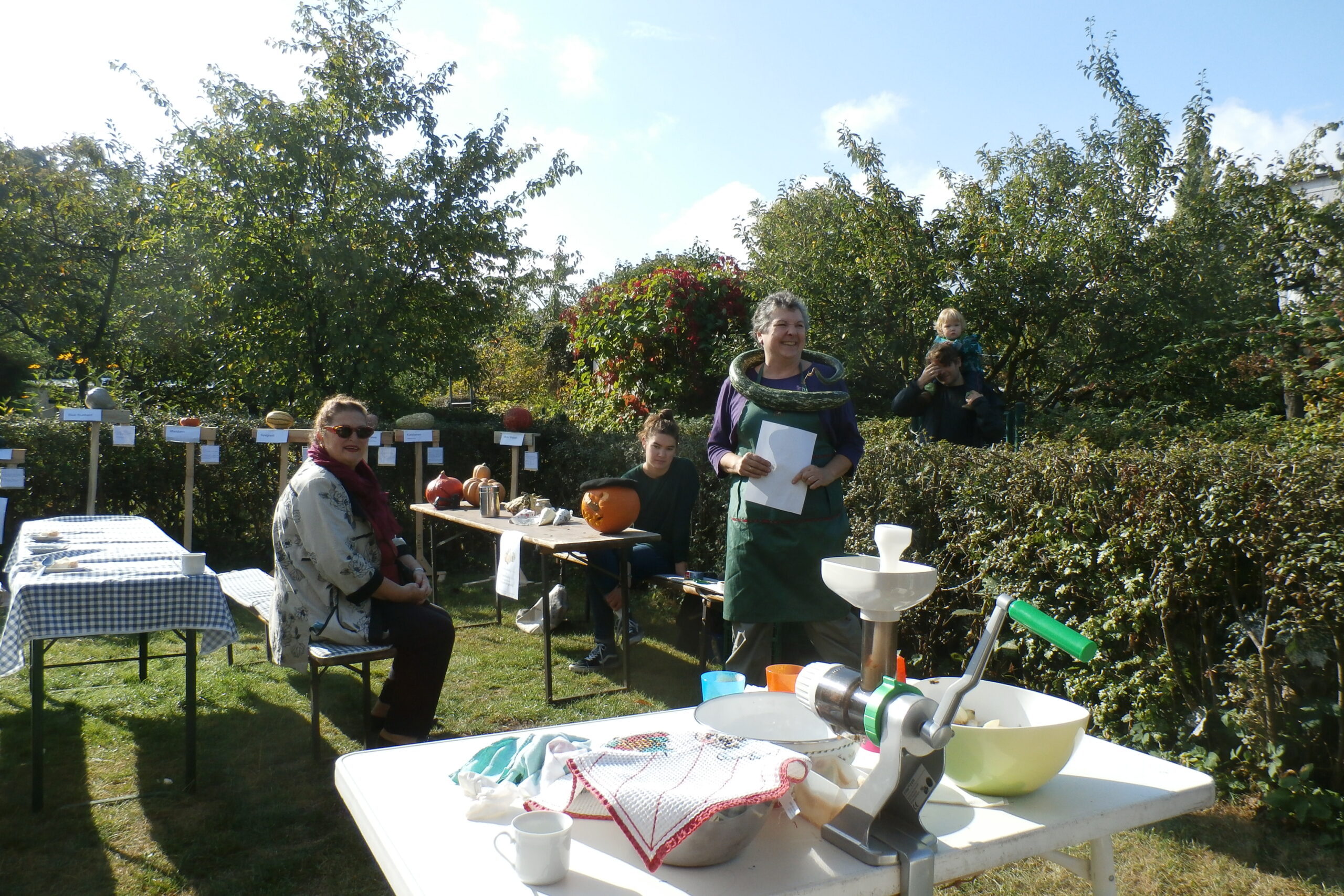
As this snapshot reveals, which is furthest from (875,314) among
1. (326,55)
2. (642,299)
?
(326,55)

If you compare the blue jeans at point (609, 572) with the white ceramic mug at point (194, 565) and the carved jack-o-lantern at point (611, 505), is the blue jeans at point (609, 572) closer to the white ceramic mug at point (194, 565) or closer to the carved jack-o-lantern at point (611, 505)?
the carved jack-o-lantern at point (611, 505)

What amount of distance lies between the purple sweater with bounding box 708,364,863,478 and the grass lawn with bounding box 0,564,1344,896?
1.57m

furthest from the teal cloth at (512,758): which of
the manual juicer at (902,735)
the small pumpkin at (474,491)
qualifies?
the small pumpkin at (474,491)

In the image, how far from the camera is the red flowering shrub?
9578 millimetres

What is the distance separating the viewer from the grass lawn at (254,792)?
2.83m

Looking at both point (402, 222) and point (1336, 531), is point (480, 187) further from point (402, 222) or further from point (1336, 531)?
point (1336, 531)

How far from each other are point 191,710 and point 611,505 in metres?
2.26

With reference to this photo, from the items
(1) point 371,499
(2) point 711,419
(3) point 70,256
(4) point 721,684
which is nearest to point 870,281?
(2) point 711,419

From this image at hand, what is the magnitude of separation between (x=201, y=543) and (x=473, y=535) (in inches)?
93.6

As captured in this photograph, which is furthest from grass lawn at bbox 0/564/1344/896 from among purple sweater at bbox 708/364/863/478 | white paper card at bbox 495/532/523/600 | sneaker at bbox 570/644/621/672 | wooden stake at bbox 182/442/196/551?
purple sweater at bbox 708/364/863/478

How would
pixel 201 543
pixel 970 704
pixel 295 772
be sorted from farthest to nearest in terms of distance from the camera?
pixel 201 543 < pixel 295 772 < pixel 970 704

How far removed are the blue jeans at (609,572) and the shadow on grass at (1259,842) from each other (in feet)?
10.4

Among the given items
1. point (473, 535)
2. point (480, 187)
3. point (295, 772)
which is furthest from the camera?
point (480, 187)

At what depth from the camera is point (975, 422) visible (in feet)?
17.1
